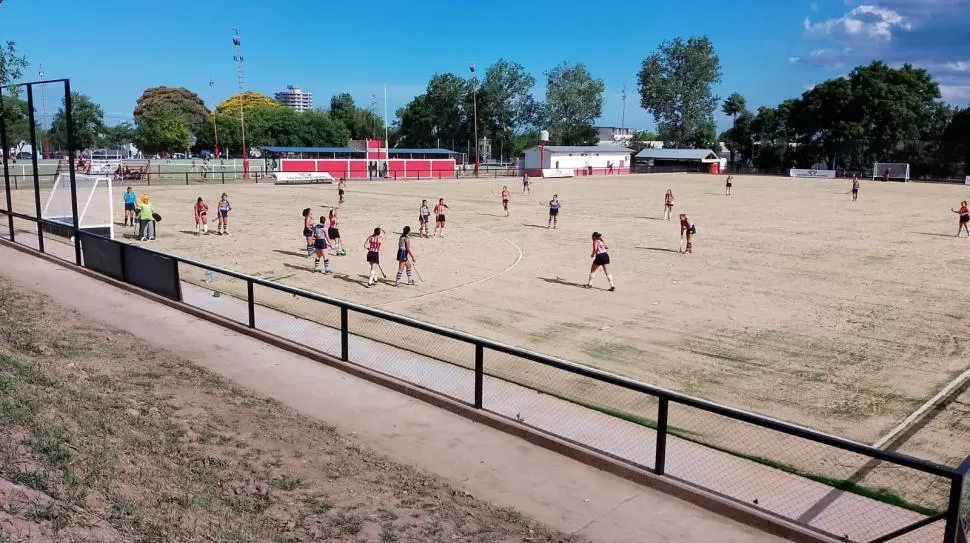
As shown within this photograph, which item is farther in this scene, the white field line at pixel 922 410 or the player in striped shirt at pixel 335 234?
the player in striped shirt at pixel 335 234

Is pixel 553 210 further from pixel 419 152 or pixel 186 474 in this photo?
pixel 419 152

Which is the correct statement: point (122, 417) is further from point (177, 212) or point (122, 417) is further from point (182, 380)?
point (177, 212)

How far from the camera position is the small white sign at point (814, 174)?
88.1m

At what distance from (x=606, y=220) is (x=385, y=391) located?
1047 inches

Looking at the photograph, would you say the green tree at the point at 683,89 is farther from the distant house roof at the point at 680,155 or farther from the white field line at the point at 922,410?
the white field line at the point at 922,410

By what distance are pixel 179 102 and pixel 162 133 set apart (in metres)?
44.3

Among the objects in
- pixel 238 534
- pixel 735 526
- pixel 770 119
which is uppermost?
pixel 770 119

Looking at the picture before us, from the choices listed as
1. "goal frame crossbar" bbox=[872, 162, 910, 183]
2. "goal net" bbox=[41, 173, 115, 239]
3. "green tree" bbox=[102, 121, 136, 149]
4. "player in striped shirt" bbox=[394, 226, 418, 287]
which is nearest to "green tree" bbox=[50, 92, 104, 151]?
"green tree" bbox=[102, 121, 136, 149]

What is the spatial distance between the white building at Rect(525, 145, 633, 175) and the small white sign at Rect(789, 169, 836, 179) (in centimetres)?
2179

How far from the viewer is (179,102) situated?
129000 mm

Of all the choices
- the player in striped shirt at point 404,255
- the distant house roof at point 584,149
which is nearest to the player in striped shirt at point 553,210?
the player in striped shirt at point 404,255

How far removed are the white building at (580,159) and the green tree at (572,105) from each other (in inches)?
923

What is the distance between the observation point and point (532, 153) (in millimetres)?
92938

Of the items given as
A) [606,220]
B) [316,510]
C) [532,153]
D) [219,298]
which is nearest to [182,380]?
[316,510]
